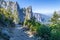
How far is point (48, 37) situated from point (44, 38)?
0.83 meters

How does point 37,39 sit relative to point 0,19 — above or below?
below

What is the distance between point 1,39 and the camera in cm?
1431

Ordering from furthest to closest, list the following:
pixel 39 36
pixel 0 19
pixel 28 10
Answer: pixel 28 10
pixel 0 19
pixel 39 36

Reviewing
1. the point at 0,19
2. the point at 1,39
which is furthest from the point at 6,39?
the point at 0,19

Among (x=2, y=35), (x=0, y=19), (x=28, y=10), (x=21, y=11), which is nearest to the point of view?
(x=2, y=35)

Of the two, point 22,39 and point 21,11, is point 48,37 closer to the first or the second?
point 22,39

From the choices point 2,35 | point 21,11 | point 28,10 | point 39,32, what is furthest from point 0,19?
point 21,11

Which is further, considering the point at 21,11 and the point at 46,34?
the point at 21,11

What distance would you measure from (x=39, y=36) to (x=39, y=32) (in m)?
0.40

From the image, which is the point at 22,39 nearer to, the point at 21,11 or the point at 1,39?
the point at 1,39

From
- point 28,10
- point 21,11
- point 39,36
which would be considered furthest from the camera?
point 21,11

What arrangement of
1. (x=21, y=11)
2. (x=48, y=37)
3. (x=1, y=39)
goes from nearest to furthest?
1. (x=1, y=39)
2. (x=48, y=37)
3. (x=21, y=11)

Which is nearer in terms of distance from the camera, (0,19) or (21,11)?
(0,19)

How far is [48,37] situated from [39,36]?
5.44 feet
